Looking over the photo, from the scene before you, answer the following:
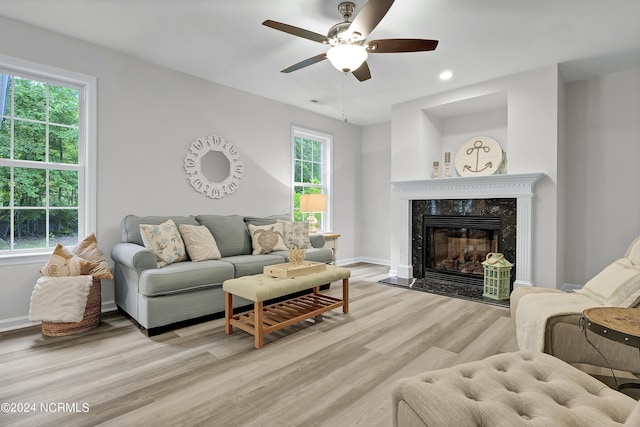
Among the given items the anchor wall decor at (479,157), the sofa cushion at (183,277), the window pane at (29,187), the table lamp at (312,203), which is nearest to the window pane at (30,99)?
the window pane at (29,187)

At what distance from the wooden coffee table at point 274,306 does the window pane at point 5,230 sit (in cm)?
201

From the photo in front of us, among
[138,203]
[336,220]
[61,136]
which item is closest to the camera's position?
[61,136]

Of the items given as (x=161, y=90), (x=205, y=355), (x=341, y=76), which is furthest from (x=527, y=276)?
(x=161, y=90)

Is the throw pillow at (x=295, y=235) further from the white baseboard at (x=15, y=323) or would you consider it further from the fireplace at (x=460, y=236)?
the white baseboard at (x=15, y=323)

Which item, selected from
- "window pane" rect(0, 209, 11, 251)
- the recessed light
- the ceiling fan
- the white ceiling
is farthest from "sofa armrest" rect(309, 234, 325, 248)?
"window pane" rect(0, 209, 11, 251)

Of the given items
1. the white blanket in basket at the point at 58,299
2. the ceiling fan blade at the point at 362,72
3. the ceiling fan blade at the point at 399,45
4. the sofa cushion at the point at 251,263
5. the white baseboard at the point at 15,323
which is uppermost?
the ceiling fan blade at the point at 399,45

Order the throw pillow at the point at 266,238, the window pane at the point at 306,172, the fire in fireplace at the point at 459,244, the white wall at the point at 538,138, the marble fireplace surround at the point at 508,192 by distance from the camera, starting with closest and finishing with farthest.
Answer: the white wall at the point at 538,138 → the marble fireplace surround at the point at 508,192 → the throw pillow at the point at 266,238 → the fire in fireplace at the point at 459,244 → the window pane at the point at 306,172

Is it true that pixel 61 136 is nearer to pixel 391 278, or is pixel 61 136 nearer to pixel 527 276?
pixel 391 278

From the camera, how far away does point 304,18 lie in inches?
108

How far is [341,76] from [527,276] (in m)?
3.28

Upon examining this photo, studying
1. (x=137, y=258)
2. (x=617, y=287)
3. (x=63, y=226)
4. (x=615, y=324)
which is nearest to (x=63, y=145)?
(x=63, y=226)

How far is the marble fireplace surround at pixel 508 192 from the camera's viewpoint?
12.4 feet

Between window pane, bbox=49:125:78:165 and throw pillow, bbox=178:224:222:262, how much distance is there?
123cm

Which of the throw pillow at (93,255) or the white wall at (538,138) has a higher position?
the white wall at (538,138)
